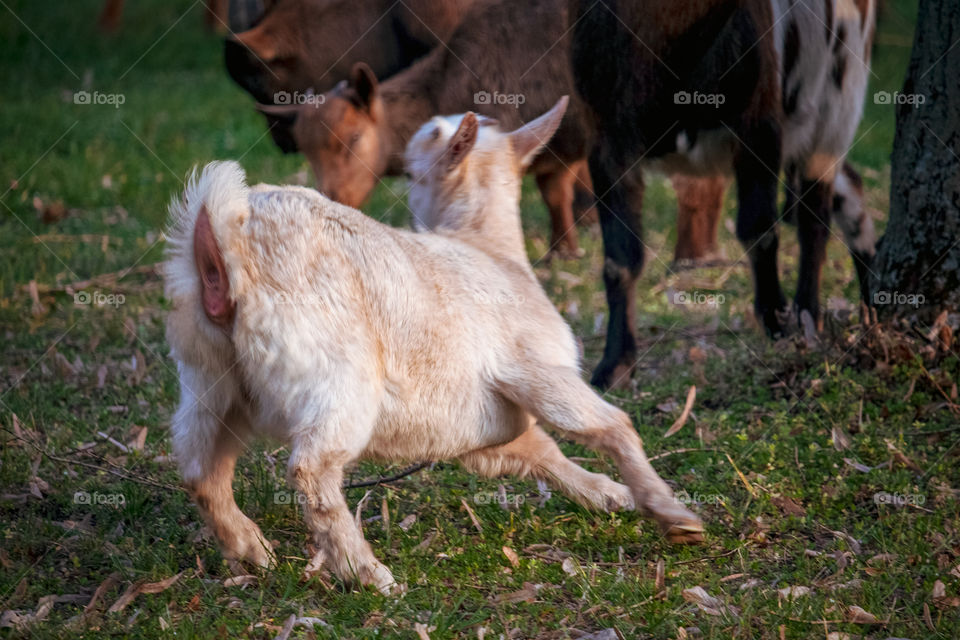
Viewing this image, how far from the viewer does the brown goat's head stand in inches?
271

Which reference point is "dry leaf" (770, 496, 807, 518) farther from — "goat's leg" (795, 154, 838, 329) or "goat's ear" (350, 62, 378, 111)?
"goat's ear" (350, 62, 378, 111)

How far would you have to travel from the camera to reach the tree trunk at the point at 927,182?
4.41 metres

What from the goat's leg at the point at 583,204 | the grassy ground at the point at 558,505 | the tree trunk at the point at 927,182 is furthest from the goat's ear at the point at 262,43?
the tree trunk at the point at 927,182

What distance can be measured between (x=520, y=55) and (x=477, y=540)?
394 centimetres

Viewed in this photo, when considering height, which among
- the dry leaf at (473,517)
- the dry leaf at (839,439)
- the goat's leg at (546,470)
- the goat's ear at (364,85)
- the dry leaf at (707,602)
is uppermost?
the goat's ear at (364,85)

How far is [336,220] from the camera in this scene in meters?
3.23

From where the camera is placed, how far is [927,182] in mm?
4484

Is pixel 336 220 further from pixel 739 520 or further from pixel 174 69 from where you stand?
pixel 174 69

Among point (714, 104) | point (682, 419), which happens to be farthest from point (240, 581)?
point (714, 104)

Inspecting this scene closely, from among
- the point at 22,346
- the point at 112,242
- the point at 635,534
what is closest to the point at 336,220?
the point at 635,534

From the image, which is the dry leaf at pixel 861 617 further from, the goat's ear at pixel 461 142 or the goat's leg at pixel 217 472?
the goat's ear at pixel 461 142

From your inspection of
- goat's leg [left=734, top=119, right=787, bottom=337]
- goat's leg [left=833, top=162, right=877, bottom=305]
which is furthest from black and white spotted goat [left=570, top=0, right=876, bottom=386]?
goat's leg [left=833, top=162, right=877, bottom=305]

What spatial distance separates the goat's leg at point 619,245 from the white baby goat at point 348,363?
1.62 meters

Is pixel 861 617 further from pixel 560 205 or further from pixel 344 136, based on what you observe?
pixel 560 205
